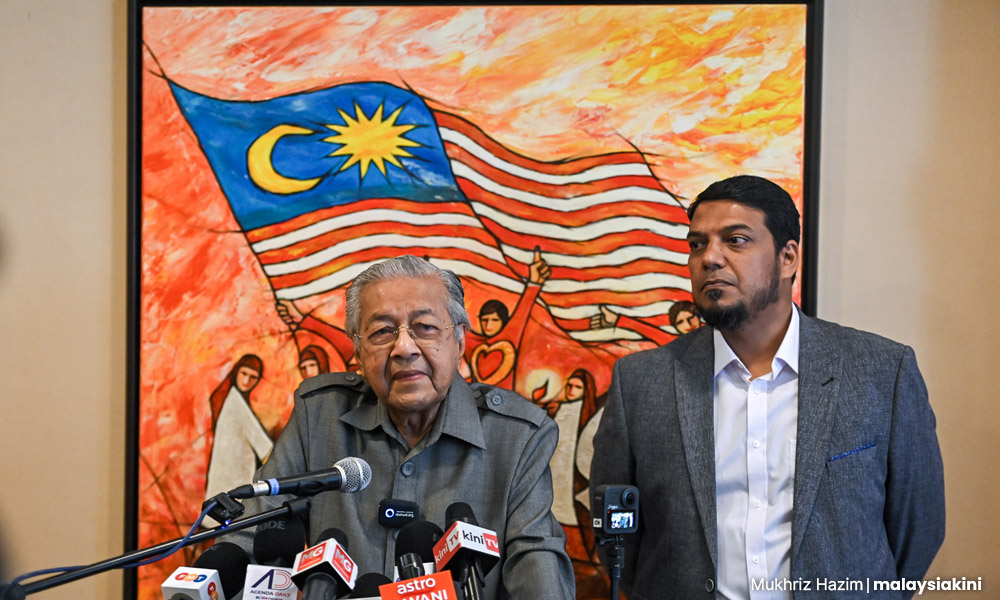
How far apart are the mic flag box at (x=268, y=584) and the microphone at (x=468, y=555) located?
0.96 feet

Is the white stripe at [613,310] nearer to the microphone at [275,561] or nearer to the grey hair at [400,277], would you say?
the grey hair at [400,277]

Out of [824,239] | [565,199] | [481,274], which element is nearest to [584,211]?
[565,199]

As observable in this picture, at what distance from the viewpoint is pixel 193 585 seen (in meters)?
1.43

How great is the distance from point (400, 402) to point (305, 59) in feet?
4.34

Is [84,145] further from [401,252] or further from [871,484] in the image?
[871,484]

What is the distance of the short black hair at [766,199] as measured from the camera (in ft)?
7.16

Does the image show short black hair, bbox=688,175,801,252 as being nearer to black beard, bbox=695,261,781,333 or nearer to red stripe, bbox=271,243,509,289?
black beard, bbox=695,261,781,333

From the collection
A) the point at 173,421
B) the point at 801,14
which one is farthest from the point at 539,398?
Answer: the point at 801,14

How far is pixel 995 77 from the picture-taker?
8.75ft

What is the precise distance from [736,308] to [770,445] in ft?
1.19

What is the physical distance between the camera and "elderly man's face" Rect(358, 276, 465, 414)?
6.70 ft

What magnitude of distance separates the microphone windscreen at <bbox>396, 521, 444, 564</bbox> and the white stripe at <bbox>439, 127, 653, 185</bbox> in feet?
4.65

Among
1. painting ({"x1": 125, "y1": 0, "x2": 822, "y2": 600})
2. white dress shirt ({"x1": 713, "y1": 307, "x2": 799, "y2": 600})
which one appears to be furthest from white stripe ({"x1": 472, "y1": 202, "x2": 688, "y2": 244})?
white dress shirt ({"x1": 713, "y1": 307, "x2": 799, "y2": 600})

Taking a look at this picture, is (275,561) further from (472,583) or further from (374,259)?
(374,259)
